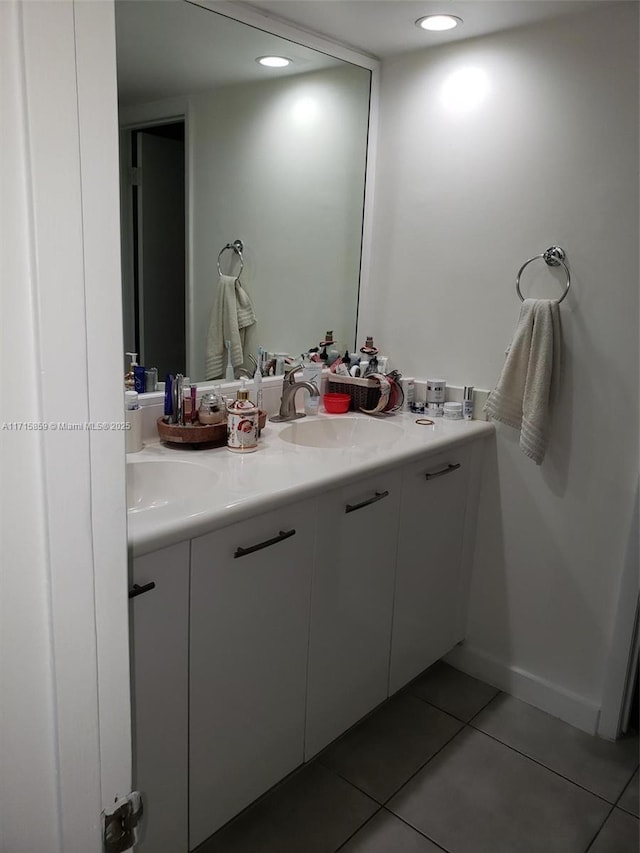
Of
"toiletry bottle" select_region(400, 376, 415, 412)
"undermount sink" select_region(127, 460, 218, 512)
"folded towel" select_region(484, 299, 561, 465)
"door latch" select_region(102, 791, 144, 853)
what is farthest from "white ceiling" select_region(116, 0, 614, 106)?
"door latch" select_region(102, 791, 144, 853)

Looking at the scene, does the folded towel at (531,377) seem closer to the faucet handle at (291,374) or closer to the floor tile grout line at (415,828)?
the faucet handle at (291,374)

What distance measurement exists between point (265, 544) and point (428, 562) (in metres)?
0.78

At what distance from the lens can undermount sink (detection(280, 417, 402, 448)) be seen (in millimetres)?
2166

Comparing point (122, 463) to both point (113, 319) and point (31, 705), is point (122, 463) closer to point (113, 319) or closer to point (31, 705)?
point (113, 319)

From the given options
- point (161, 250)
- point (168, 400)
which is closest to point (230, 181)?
point (161, 250)

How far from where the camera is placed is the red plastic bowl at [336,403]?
2.28m

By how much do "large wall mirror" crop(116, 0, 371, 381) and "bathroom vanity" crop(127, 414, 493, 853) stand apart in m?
0.38

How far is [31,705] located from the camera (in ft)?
2.12

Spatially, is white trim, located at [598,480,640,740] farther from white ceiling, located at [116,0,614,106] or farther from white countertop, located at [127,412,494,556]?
white ceiling, located at [116,0,614,106]

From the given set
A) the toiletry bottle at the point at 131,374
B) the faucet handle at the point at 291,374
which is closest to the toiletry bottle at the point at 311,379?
the faucet handle at the point at 291,374

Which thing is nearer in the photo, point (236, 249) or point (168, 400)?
point (168, 400)

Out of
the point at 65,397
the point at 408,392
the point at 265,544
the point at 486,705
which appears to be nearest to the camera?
the point at 65,397

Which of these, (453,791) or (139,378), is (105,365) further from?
(453,791)

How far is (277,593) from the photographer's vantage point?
Result: 5.12 ft
